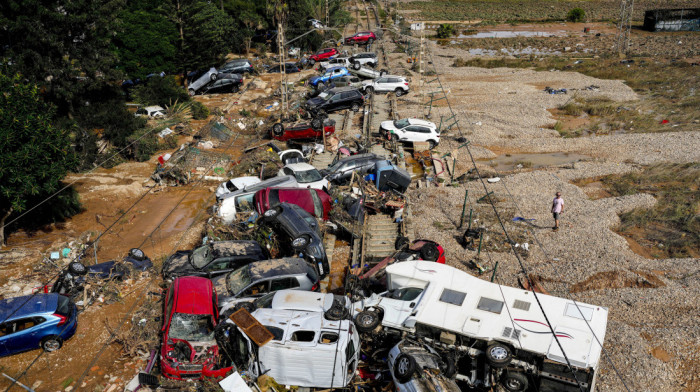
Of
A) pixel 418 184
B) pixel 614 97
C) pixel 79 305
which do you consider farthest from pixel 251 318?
pixel 614 97

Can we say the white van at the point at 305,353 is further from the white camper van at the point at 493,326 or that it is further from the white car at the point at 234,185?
the white car at the point at 234,185

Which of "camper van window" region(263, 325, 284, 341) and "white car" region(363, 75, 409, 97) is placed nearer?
"camper van window" region(263, 325, 284, 341)

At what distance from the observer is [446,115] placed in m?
32.7

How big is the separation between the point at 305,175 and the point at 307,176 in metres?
0.10

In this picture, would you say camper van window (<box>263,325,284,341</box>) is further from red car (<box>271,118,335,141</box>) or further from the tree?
red car (<box>271,118,335,141</box>)

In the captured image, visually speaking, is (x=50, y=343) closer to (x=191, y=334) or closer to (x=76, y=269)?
(x=76, y=269)

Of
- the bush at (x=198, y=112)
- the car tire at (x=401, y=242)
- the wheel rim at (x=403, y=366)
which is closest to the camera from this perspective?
the wheel rim at (x=403, y=366)

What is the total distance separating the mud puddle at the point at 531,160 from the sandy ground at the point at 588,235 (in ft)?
1.75

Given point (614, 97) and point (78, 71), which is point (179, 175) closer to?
point (78, 71)

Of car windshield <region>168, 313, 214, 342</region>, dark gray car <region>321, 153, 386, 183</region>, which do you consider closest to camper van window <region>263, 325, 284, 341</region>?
car windshield <region>168, 313, 214, 342</region>

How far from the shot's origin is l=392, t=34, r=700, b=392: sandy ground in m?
12.5

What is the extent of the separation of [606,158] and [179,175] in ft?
71.8

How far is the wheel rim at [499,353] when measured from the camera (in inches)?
405

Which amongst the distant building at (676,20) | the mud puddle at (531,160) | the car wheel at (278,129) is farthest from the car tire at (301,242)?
the distant building at (676,20)
